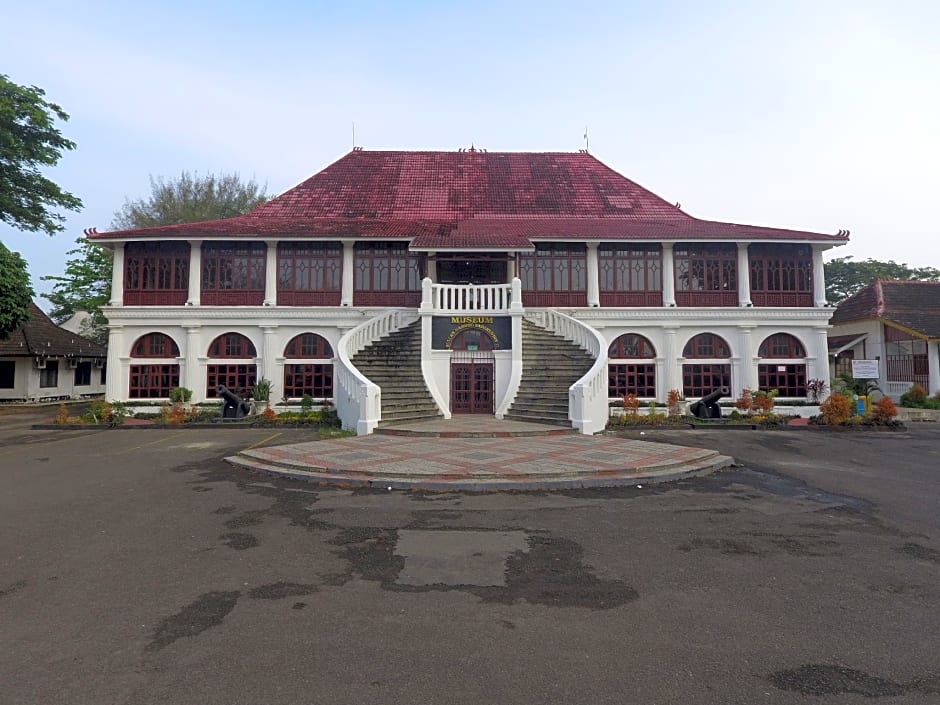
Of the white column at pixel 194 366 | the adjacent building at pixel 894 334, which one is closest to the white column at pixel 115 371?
the white column at pixel 194 366

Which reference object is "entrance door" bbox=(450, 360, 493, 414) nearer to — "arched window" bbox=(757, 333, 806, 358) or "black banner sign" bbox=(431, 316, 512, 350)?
"black banner sign" bbox=(431, 316, 512, 350)

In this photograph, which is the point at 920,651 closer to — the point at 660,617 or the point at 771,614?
the point at 771,614

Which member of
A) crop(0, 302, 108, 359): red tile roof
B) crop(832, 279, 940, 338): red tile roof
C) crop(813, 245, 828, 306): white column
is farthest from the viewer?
crop(0, 302, 108, 359): red tile roof

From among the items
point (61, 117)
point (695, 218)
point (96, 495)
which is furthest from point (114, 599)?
point (61, 117)

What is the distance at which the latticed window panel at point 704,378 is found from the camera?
18.8 meters

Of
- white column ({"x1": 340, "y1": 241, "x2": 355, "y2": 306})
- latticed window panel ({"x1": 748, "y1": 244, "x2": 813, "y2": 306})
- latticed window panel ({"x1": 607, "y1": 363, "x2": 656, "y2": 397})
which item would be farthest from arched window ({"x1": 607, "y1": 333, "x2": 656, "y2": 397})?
white column ({"x1": 340, "y1": 241, "x2": 355, "y2": 306})

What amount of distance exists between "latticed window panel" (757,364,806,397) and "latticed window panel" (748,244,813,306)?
257 cm

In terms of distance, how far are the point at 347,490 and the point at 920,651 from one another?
21.8 feet

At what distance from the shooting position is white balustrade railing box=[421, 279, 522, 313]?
648 inches

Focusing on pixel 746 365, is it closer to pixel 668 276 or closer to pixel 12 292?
pixel 668 276

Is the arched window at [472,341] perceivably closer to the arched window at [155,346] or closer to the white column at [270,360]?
the white column at [270,360]

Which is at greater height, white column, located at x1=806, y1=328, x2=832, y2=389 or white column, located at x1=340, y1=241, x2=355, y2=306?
white column, located at x1=340, y1=241, x2=355, y2=306

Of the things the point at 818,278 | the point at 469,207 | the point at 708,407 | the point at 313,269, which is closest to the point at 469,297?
the point at 313,269

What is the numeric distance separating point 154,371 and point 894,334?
108 feet
